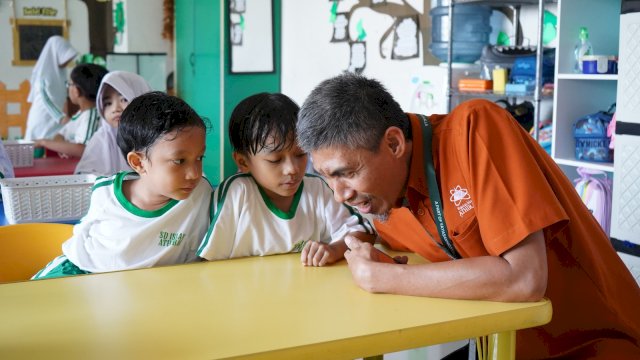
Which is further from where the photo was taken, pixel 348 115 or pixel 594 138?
pixel 594 138

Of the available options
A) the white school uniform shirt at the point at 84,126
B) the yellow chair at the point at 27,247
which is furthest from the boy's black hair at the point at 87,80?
the yellow chair at the point at 27,247

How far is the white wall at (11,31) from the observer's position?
7.67 m

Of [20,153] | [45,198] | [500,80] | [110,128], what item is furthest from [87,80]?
[500,80]

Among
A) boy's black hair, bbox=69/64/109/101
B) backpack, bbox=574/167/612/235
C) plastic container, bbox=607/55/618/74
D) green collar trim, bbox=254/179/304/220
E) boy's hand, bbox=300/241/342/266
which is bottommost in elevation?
backpack, bbox=574/167/612/235

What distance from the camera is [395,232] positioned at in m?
1.93

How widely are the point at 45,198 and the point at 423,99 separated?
124 inches

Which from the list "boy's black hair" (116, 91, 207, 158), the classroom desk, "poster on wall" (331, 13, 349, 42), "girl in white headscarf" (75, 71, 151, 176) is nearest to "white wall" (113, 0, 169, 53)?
"poster on wall" (331, 13, 349, 42)

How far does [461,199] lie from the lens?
1602 mm

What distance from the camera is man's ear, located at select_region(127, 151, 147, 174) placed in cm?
207

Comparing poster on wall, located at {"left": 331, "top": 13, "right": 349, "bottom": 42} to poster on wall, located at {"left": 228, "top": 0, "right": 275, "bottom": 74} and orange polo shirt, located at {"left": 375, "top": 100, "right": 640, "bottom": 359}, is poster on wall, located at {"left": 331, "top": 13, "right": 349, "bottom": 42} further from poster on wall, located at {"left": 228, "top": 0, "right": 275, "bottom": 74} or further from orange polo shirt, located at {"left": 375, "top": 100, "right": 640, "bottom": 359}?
orange polo shirt, located at {"left": 375, "top": 100, "right": 640, "bottom": 359}

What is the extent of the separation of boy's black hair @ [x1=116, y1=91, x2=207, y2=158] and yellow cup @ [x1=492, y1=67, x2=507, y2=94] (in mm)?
2652

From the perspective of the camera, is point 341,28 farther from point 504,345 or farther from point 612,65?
point 504,345

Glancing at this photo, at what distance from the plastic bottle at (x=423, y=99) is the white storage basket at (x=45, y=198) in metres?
2.90

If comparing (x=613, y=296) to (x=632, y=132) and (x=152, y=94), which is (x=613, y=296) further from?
(x=632, y=132)
